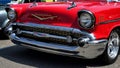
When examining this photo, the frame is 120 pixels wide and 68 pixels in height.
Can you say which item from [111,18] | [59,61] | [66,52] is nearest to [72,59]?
[59,61]

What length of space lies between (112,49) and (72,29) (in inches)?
44.4

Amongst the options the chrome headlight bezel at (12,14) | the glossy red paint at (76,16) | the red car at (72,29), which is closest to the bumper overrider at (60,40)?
the red car at (72,29)

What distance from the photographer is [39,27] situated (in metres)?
4.91

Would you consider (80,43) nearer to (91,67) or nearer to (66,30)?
(66,30)

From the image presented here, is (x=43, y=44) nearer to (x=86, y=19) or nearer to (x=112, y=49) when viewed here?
(x=86, y=19)

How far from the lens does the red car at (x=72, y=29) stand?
14.5 feet

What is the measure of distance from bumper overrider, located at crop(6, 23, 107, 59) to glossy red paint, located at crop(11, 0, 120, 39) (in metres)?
0.11

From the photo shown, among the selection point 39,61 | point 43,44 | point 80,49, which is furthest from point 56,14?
point 39,61

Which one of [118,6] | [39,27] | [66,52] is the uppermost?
[118,6]

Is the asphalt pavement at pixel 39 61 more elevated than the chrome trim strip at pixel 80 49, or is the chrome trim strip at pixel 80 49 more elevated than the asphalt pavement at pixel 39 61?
the chrome trim strip at pixel 80 49

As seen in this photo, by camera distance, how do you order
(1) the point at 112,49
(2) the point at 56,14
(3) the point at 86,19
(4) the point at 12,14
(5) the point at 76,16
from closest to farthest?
(3) the point at 86,19, (5) the point at 76,16, (2) the point at 56,14, (1) the point at 112,49, (4) the point at 12,14

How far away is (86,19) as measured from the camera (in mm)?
4414

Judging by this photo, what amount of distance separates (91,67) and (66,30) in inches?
34.4

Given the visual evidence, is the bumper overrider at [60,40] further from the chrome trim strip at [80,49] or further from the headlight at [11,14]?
the headlight at [11,14]
